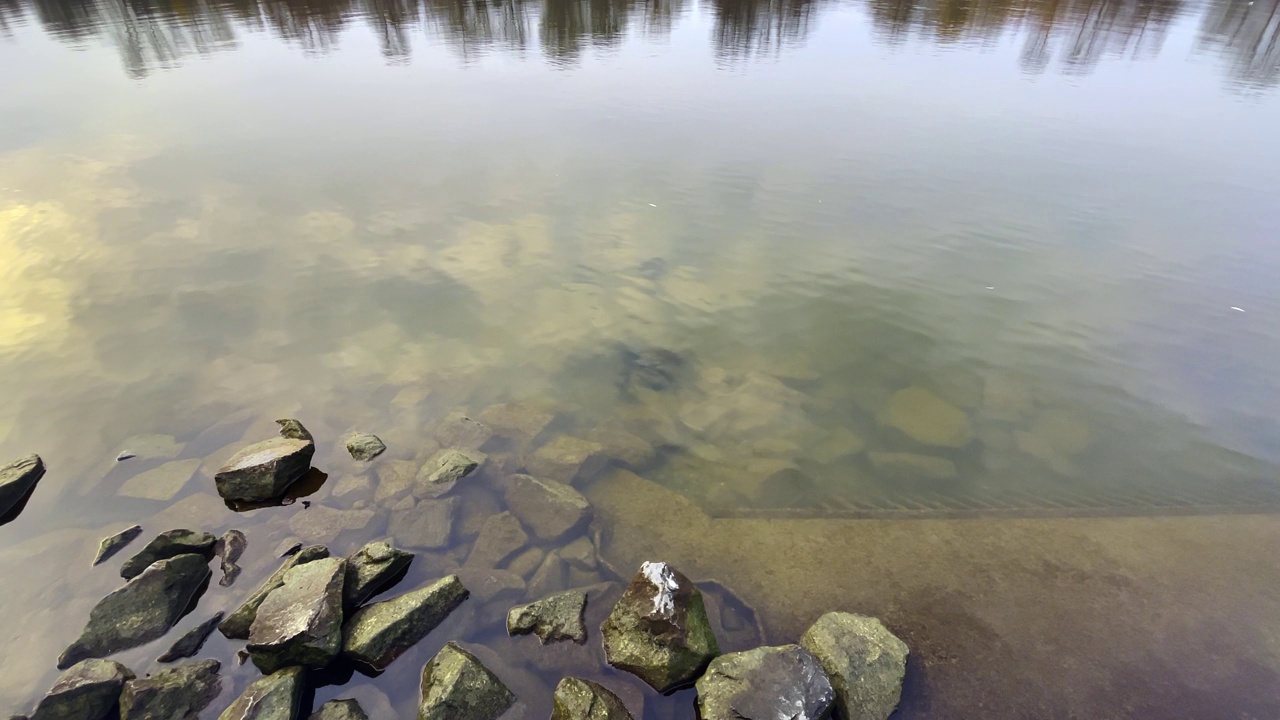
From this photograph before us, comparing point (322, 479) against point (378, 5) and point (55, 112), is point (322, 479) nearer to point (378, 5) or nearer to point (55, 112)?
point (55, 112)

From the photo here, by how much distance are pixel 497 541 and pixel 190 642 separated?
2626mm

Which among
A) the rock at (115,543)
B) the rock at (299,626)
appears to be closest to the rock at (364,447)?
the rock at (115,543)

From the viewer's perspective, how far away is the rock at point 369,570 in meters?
5.30

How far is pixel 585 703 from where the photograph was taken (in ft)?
14.5

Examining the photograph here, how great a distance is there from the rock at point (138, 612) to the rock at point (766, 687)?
4.62 meters

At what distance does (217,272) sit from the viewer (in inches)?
418

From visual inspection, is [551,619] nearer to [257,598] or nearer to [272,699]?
[272,699]

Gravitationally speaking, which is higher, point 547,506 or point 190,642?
point 190,642

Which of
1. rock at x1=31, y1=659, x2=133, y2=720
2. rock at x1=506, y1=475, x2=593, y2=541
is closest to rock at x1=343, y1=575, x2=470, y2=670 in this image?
rock at x1=506, y1=475, x2=593, y2=541

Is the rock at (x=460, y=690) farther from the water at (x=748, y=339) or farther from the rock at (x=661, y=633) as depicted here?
the rock at (x=661, y=633)

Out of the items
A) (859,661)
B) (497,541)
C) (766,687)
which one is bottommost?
(497,541)

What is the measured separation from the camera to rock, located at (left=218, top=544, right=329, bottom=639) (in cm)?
513

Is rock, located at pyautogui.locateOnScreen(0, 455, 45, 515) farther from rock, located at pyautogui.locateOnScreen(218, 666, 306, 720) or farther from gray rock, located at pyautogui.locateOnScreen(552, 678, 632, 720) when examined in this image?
gray rock, located at pyautogui.locateOnScreen(552, 678, 632, 720)

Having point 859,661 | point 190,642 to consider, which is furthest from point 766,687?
point 190,642
